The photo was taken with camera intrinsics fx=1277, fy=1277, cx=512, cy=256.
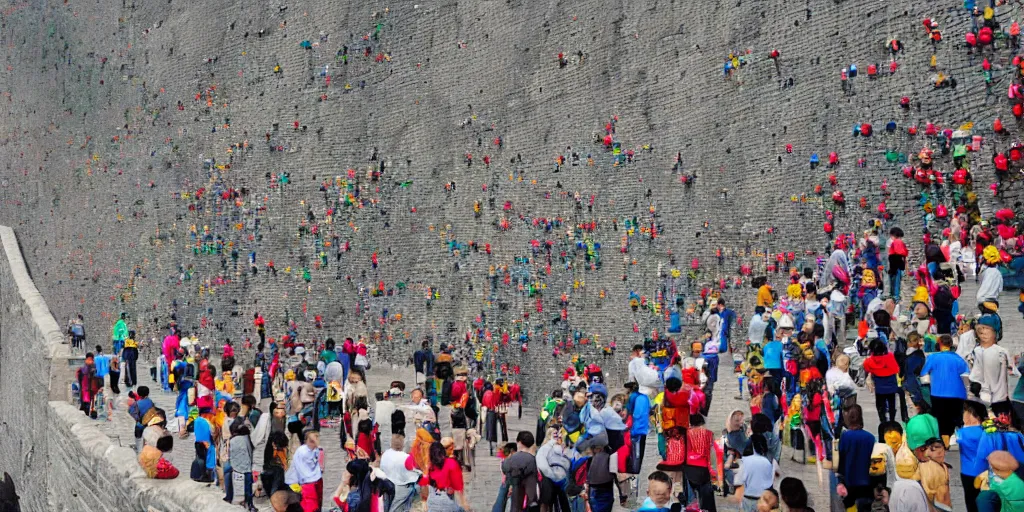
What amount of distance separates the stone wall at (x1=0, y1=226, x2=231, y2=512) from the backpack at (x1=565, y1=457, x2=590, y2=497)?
2675 millimetres

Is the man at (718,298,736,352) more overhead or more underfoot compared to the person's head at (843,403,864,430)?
more overhead

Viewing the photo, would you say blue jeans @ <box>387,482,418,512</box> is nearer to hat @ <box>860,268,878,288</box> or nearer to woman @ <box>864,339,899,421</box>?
woman @ <box>864,339,899,421</box>

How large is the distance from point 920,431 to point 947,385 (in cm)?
133

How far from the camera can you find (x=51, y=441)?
17109mm

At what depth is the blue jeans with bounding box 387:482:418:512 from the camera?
991 cm

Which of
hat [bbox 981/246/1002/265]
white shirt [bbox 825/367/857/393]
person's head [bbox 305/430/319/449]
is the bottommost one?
person's head [bbox 305/430/319/449]

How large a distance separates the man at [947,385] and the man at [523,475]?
Result: 3205 millimetres

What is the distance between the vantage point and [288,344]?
26281 millimetres

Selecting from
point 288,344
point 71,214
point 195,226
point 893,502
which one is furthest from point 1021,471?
point 71,214

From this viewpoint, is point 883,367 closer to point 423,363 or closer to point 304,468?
point 304,468

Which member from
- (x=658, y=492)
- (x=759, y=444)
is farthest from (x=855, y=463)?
(x=658, y=492)

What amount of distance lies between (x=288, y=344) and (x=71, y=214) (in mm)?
12704

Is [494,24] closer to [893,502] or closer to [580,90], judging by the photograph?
[580,90]

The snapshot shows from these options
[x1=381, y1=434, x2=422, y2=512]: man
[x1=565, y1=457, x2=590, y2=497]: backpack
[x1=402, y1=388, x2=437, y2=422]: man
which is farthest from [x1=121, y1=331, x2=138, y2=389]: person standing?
[x1=565, y1=457, x2=590, y2=497]: backpack
